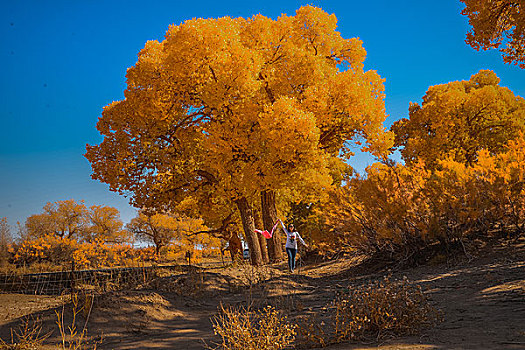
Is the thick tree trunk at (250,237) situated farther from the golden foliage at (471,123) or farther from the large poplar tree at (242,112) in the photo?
the golden foliage at (471,123)

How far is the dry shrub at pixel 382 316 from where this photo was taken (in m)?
3.52

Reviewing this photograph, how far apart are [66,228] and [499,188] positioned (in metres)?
41.5

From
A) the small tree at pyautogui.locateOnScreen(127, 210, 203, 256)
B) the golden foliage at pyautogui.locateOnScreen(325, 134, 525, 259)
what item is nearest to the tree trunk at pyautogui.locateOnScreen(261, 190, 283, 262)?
the golden foliage at pyautogui.locateOnScreen(325, 134, 525, 259)

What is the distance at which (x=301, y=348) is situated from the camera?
342 cm

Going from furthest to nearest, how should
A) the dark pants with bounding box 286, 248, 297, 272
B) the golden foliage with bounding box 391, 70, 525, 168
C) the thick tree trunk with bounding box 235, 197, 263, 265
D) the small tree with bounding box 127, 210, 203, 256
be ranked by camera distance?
1. the small tree with bounding box 127, 210, 203, 256
2. the golden foliage with bounding box 391, 70, 525, 168
3. the thick tree trunk with bounding box 235, 197, 263, 265
4. the dark pants with bounding box 286, 248, 297, 272

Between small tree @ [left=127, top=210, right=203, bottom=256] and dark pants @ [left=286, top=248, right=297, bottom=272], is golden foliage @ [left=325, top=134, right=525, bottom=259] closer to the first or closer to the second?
dark pants @ [left=286, top=248, right=297, bottom=272]

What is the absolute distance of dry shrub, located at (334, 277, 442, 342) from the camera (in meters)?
3.52

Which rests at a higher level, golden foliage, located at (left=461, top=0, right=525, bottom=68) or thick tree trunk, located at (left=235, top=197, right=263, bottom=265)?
golden foliage, located at (left=461, top=0, right=525, bottom=68)

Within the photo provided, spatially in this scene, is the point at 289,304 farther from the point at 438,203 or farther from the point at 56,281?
the point at 56,281

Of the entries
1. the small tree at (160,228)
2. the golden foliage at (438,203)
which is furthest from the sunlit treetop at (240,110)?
the small tree at (160,228)

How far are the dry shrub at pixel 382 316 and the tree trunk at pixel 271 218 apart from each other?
31.1 feet

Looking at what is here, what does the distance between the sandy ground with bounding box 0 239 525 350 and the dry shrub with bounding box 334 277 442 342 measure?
0.15 metres

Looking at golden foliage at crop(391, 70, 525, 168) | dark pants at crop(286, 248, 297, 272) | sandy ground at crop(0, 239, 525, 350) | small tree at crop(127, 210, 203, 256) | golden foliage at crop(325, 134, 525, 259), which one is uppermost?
golden foliage at crop(391, 70, 525, 168)

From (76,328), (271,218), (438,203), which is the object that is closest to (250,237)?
(271,218)
